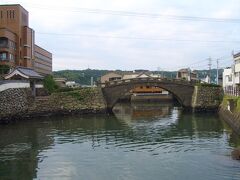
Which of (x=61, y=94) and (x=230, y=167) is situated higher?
Result: (x=61, y=94)

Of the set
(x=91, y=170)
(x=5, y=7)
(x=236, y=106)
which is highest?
(x=5, y=7)

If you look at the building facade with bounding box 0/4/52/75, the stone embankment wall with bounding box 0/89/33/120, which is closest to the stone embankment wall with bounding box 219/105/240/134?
the stone embankment wall with bounding box 0/89/33/120

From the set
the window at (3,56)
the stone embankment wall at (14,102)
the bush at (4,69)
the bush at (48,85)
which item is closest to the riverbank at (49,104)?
the stone embankment wall at (14,102)

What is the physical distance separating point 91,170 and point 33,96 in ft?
84.6

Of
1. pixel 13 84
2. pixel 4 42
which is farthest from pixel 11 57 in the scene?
pixel 13 84

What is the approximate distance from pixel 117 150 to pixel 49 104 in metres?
22.2

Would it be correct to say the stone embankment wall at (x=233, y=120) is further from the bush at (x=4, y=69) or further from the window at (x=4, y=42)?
the window at (x=4, y=42)

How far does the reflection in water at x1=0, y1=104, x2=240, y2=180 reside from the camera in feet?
61.2

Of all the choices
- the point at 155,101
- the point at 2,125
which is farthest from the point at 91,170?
the point at 155,101

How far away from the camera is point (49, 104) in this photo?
45.0m

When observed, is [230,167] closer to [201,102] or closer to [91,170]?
[91,170]

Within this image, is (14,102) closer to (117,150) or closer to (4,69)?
(4,69)

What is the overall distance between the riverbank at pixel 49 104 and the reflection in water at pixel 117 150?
1.94 meters

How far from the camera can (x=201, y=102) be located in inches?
1962
